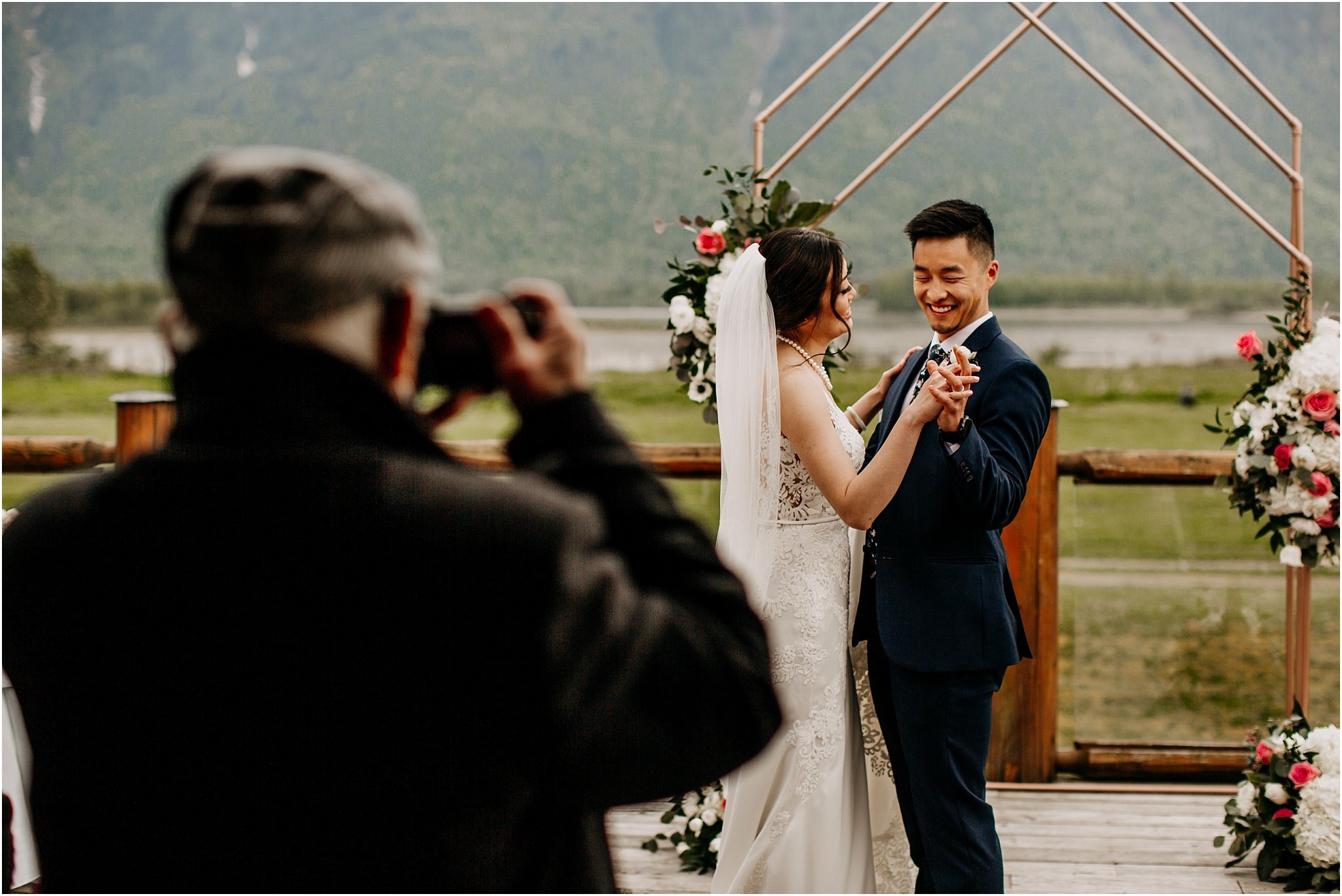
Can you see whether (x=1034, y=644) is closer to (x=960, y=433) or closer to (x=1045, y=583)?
(x=1045, y=583)

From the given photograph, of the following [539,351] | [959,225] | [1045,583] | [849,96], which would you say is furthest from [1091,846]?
[539,351]

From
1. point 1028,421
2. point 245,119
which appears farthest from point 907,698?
point 245,119

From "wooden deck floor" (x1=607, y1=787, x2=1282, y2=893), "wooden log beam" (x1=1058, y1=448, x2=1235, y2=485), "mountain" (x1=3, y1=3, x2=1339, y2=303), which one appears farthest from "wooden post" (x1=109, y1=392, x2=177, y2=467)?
"mountain" (x1=3, y1=3, x2=1339, y2=303)

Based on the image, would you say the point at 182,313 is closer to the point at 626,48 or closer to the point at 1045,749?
the point at 1045,749

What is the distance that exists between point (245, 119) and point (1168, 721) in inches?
1596

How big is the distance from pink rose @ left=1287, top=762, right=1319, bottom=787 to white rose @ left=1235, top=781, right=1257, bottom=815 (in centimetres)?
16

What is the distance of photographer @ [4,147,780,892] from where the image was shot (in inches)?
31.9

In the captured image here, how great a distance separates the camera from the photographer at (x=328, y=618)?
81cm

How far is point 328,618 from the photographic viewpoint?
0.82 metres

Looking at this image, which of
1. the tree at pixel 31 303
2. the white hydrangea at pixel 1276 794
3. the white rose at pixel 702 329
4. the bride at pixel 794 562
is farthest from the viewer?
the tree at pixel 31 303

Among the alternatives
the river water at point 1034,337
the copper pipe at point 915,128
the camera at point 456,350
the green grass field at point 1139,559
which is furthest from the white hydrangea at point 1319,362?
the river water at point 1034,337

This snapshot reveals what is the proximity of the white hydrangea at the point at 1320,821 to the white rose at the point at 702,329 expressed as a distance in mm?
2356

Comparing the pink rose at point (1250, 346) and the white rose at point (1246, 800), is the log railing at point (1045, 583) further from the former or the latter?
the white rose at point (1246, 800)

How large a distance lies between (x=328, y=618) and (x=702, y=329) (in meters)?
2.73
